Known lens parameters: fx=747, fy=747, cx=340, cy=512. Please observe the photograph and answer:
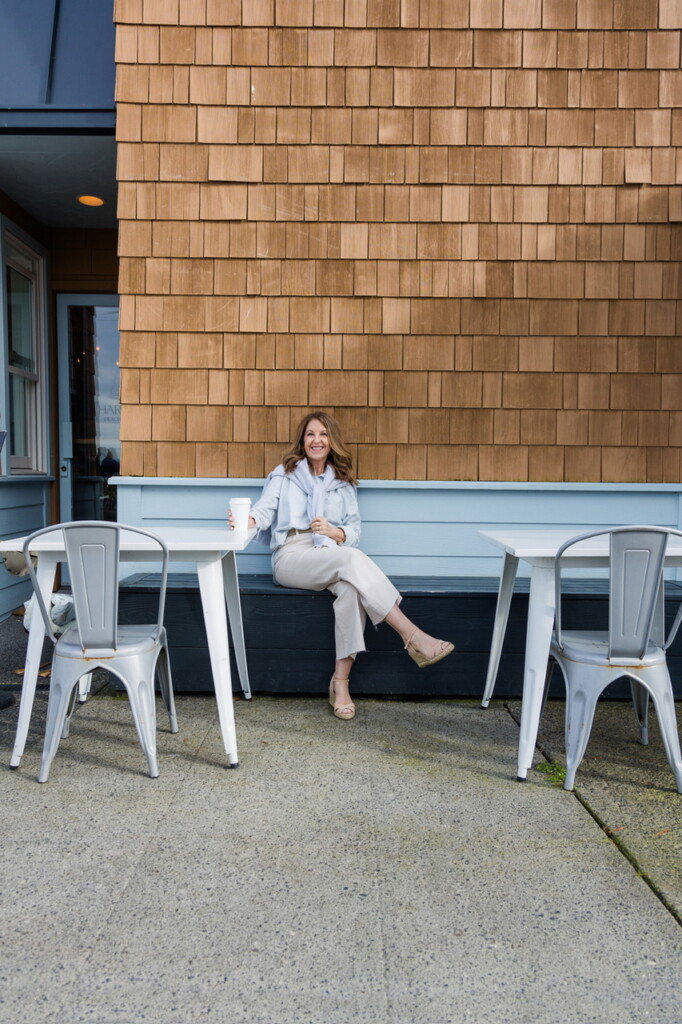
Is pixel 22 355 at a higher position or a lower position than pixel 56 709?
higher

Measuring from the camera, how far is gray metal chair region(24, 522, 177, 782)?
2264 millimetres

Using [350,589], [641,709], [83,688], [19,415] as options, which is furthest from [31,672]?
[19,415]

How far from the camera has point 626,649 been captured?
2297 millimetres

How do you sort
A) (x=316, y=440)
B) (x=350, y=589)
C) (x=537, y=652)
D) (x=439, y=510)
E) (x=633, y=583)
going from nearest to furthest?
1. (x=633, y=583)
2. (x=537, y=652)
3. (x=350, y=589)
4. (x=316, y=440)
5. (x=439, y=510)

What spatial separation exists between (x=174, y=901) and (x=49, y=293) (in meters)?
4.80

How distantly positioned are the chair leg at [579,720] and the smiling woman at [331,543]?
68 centimetres

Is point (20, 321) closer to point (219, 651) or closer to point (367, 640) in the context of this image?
point (367, 640)

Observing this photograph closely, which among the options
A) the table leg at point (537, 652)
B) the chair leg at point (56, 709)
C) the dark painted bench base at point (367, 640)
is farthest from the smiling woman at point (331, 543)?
the chair leg at point (56, 709)

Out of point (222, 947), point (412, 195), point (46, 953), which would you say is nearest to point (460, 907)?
point (222, 947)

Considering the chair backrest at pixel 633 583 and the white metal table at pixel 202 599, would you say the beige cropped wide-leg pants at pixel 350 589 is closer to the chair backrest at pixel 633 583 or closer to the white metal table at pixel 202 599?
the white metal table at pixel 202 599

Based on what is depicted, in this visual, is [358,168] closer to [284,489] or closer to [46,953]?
[284,489]

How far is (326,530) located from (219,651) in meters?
0.89

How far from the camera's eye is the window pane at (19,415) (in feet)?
16.3

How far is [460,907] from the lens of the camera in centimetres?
171
